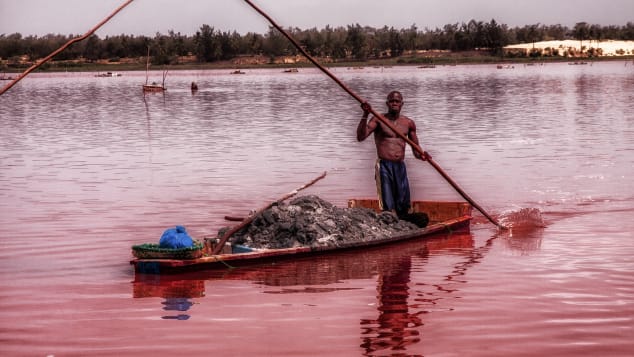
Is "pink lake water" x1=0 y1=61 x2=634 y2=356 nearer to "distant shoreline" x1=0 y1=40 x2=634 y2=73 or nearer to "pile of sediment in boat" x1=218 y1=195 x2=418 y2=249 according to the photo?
"pile of sediment in boat" x1=218 y1=195 x2=418 y2=249

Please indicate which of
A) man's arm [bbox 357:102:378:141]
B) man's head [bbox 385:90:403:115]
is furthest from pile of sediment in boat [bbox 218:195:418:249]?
man's head [bbox 385:90:403:115]

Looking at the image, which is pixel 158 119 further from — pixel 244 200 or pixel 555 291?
pixel 555 291

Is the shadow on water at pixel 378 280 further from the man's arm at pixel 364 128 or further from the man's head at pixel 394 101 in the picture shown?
the man's head at pixel 394 101

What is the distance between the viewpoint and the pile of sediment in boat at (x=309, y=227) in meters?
8.68

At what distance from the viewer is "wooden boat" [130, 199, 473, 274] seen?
7.91 metres

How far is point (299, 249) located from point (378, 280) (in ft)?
2.48

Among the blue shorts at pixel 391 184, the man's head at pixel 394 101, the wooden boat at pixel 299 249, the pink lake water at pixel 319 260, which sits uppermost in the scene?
the man's head at pixel 394 101

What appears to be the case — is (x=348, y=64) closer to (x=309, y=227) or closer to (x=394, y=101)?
(x=394, y=101)

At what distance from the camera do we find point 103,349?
6.18 metres

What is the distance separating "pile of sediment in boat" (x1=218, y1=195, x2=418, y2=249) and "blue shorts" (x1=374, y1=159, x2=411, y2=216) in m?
0.40

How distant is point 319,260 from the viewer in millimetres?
8648

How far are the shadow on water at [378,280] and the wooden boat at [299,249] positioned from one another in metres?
0.10

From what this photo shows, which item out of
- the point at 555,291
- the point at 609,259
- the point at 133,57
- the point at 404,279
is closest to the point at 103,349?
the point at 404,279

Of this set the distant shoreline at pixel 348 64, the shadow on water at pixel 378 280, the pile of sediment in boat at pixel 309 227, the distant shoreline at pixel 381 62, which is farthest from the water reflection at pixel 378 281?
the distant shoreline at pixel 348 64
